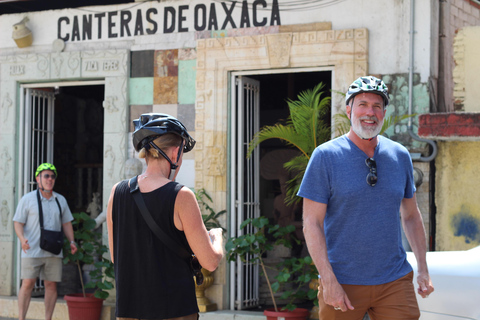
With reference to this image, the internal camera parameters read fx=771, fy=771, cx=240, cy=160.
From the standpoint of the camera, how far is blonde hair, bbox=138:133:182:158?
3.52 meters

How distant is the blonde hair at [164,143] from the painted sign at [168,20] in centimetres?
577

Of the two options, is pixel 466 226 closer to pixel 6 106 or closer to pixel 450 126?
pixel 450 126

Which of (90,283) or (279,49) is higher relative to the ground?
(279,49)

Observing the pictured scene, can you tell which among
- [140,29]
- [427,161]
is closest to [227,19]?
[140,29]

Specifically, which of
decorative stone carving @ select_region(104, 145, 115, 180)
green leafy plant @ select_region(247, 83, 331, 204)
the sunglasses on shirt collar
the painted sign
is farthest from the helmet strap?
decorative stone carving @ select_region(104, 145, 115, 180)

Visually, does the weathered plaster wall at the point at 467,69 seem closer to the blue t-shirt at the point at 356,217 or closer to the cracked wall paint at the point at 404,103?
the cracked wall paint at the point at 404,103

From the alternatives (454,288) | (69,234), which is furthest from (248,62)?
(454,288)

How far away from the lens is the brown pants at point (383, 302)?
3.86 metres

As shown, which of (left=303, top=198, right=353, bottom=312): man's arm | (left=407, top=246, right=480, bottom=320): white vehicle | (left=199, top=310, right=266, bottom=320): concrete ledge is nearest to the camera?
(left=303, top=198, right=353, bottom=312): man's arm

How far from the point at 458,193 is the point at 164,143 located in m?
5.48

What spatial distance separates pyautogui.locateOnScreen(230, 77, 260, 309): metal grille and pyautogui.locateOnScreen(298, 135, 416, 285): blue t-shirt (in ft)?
17.4

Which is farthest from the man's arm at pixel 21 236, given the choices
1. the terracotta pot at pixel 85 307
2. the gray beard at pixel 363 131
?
the gray beard at pixel 363 131

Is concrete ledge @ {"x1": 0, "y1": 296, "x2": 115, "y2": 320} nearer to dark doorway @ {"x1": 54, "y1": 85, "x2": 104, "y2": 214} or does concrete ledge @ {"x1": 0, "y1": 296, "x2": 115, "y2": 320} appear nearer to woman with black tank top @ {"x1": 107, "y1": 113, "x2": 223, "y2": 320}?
dark doorway @ {"x1": 54, "y1": 85, "x2": 104, "y2": 214}

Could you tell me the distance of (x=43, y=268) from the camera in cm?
898
